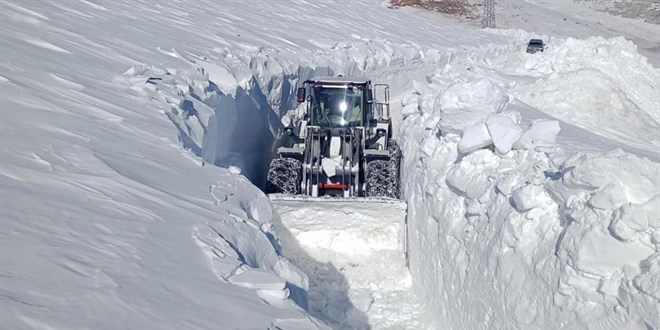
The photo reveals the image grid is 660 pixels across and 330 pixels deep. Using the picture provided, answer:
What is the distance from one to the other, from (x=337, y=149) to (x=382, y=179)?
1.37 meters

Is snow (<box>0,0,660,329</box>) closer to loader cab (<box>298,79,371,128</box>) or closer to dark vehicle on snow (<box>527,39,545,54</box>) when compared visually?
loader cab (<box>298,79,371,128</box>)

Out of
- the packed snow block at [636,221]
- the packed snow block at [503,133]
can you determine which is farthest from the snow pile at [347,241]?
the packed snow block at [636,221]

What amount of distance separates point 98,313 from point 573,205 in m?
3.87

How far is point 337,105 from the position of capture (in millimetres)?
12234

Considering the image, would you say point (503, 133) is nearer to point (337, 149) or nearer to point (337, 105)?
point (337, 149)

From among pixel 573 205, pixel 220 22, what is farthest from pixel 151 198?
pixel 220 22

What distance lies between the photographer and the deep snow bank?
217 inches

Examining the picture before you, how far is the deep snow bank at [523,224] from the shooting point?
5512 millimetres

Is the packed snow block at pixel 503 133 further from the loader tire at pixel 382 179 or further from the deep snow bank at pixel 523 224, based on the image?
the loader tire at pixel 382 179

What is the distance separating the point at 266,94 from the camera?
42.4ft

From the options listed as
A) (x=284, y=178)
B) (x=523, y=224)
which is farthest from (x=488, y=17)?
(x=523, y=224)

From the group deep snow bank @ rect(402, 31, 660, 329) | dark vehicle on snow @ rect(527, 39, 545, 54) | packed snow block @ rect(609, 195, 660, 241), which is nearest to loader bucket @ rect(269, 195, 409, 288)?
deep snow bank @ rect(402, 31, 660, 329)

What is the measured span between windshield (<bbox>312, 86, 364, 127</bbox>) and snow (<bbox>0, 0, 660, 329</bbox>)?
37.0 inches

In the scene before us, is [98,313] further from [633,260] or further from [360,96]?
[360,96]
